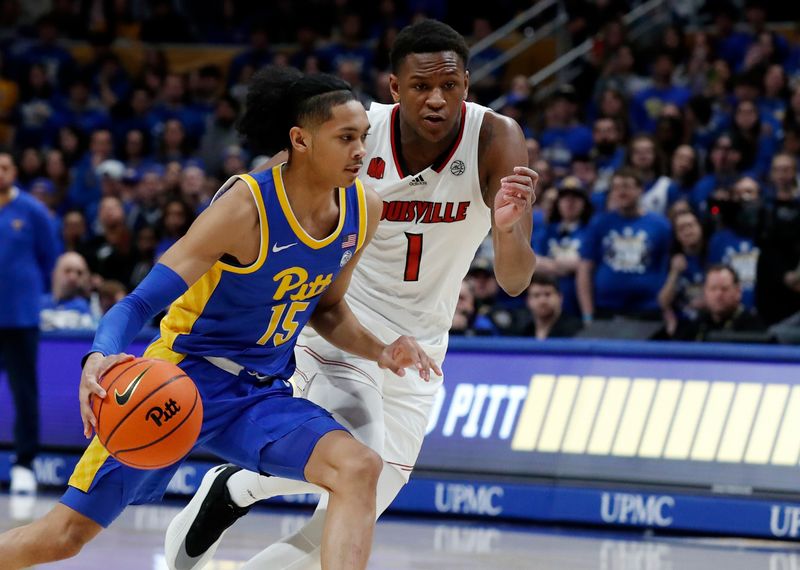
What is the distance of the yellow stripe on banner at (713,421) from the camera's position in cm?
741

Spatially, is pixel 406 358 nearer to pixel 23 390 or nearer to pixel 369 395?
pixel 369 395

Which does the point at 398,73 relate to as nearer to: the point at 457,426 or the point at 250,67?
the point at 457,426

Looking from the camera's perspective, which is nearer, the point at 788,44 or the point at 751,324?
the point at 751,324

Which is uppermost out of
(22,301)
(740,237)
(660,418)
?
(740,237)

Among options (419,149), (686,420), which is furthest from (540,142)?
(419,149)

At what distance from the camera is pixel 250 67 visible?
15.1 metres

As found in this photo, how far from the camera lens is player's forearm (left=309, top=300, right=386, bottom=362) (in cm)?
466

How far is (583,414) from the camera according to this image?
7.73 metres

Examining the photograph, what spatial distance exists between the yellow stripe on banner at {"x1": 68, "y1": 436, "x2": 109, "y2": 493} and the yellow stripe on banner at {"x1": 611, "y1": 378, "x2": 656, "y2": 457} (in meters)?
4.00

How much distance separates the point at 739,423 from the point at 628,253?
1.92 meters

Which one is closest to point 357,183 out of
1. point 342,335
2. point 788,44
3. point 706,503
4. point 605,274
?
point 342,335

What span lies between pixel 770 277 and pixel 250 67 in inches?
315

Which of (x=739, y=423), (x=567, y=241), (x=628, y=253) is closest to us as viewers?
(x=739, y=423)

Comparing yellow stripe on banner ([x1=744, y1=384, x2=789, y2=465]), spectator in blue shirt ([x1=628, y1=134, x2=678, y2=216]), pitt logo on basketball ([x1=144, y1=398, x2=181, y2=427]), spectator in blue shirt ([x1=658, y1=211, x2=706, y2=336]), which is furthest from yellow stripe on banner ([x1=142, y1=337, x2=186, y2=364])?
spectator in blue shirt ([x1=628, y1=134, x2=678, y2=216])
